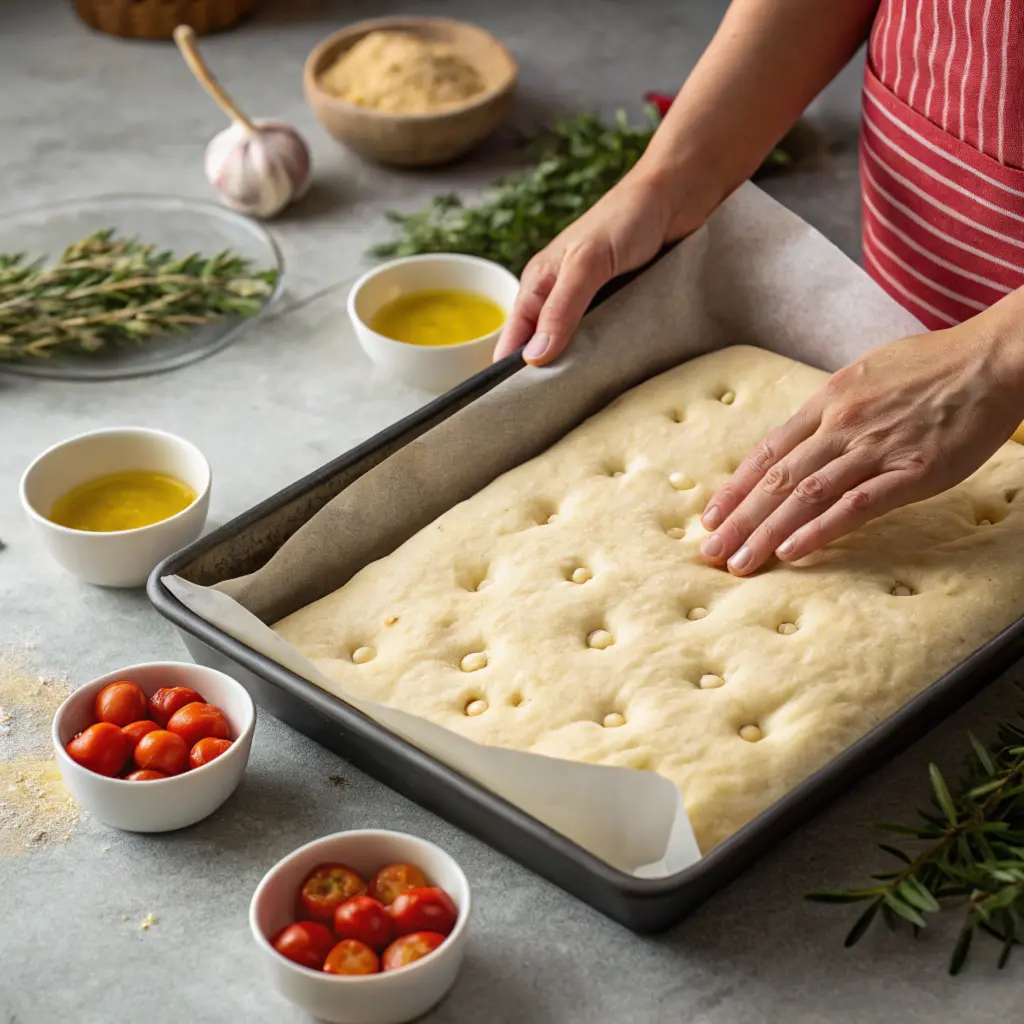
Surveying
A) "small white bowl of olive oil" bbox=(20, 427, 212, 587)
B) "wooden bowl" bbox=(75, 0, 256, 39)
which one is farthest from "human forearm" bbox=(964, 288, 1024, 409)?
"wooden bowl" bbox=(75, 0, 256, 39)

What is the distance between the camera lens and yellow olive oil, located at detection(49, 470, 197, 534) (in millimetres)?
1748

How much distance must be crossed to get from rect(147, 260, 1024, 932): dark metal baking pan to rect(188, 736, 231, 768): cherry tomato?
77mm

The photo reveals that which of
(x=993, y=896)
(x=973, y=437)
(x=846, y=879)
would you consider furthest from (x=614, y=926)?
(x=973, y=437)

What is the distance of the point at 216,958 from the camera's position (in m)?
1.26

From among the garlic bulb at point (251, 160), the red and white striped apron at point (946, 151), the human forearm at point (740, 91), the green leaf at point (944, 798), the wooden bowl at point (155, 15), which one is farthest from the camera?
the wooden bowl at point (155, 15)

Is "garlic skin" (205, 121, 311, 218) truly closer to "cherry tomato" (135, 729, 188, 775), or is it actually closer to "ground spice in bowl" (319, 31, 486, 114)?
"ground spice in bowl" (319, 31, 486, 114)

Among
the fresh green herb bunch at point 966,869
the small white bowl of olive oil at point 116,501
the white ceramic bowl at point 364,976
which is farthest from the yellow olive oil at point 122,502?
the fresh green herb bunch at point 966,869

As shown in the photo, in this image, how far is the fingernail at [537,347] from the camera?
1.77 metres

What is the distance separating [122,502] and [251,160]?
93 centimetres

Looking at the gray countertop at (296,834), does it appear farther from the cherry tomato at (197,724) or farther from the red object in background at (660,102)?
the red object in background at (660,102)

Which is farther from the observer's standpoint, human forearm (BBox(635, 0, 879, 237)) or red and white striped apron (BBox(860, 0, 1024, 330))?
human forearm (BBox(635, 0, 879, 237))

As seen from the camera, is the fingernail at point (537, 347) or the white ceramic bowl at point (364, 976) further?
the fingernail at point (537, 347)

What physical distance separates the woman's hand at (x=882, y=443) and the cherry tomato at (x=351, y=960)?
59 cm

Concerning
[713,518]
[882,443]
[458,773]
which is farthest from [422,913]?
[882,443]
